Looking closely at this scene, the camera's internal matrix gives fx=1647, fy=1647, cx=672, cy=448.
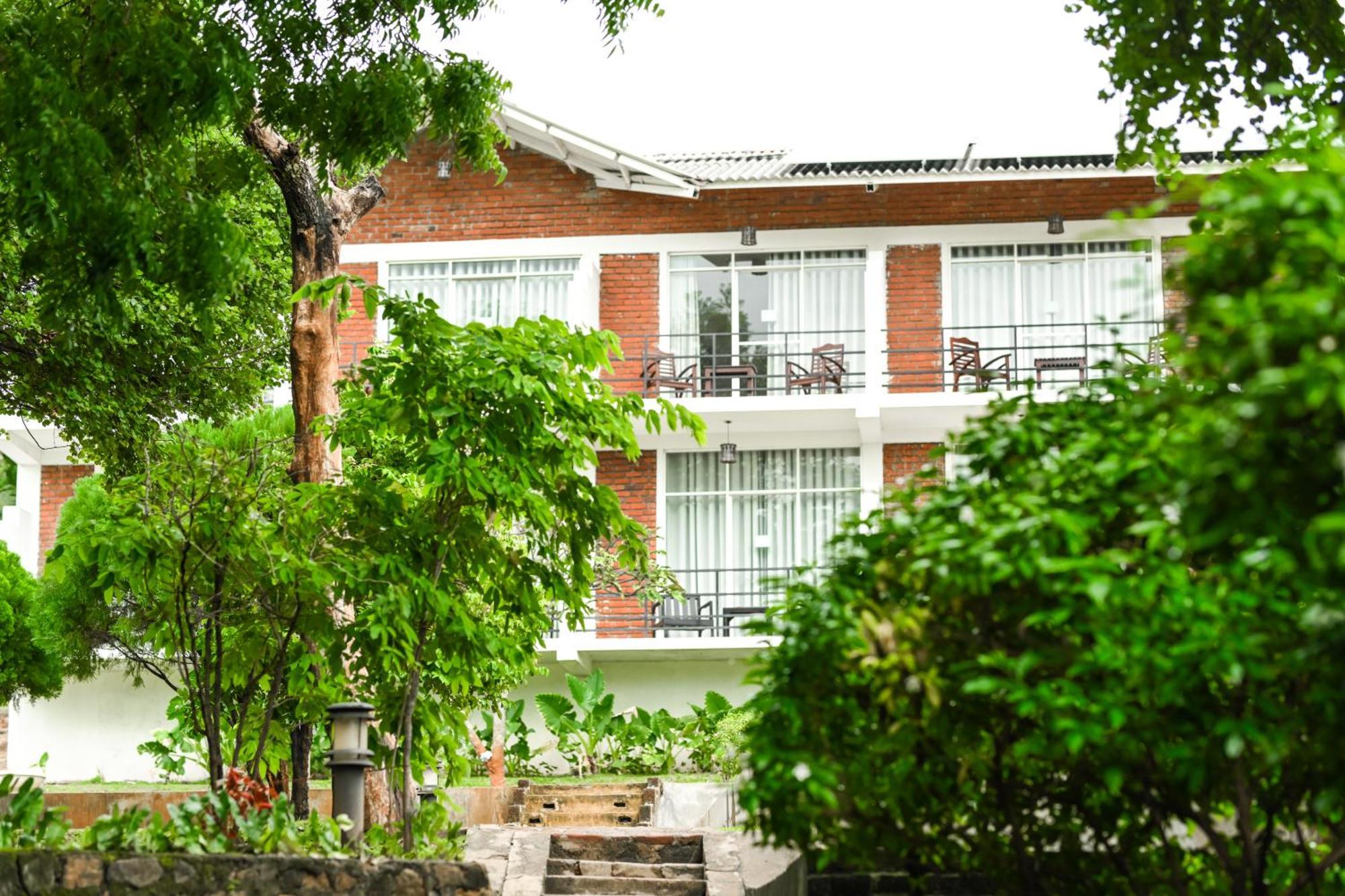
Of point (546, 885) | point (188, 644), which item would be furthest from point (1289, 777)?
point (546, 885)

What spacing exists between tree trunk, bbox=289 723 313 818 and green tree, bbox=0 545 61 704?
5.34 metres

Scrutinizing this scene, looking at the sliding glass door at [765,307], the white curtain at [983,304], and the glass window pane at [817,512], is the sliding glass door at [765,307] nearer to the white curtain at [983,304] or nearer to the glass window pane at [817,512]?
the white curtain at [983,304]

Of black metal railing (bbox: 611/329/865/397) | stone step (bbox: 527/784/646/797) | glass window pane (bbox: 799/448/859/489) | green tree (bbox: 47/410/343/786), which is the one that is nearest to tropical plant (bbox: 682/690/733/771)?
stone step (bbox: 527/784/646/797)

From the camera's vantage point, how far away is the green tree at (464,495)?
9.32m

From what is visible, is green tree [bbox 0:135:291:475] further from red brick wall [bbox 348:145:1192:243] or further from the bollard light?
red brick wall [bbox 348:145:1192:243]

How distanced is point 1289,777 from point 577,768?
48.9ft

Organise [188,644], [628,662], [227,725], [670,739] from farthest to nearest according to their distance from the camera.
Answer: [628,662]
[670,739]
[227,725]
[188,644]

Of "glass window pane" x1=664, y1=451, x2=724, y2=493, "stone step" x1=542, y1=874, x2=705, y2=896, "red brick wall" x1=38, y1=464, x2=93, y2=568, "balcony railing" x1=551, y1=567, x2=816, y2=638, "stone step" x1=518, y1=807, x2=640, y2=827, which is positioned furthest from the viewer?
"red brick wall" x1=38, y1=464, x2=93, y2=568

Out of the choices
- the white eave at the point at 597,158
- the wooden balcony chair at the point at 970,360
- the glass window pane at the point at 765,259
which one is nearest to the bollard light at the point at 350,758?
→ the wooden balcony chair at the point at 970,360

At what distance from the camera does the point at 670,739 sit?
63.9 feet

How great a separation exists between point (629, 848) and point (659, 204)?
34.7 ft

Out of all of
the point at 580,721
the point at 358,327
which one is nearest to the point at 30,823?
the point at 580,721

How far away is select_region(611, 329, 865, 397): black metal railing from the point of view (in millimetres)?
20812

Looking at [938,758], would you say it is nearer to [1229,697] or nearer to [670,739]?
[1229,697]
